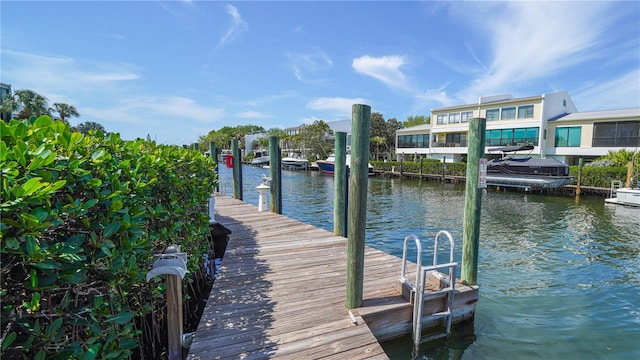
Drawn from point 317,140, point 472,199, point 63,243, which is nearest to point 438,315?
point 472,199

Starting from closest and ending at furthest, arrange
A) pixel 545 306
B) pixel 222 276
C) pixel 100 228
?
pixel 100 228 < pixel 222 276 < pixel 545 306

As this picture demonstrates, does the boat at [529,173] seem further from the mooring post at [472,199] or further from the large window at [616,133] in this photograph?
the mooring post at [472,199]

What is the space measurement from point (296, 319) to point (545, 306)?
5001 millimetres

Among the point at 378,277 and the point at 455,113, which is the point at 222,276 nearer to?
the point at 378,277

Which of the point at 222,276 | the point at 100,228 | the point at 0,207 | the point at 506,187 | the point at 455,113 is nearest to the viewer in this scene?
the point at 0,207

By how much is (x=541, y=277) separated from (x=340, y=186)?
5024 millimetres

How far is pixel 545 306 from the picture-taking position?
5836 mm

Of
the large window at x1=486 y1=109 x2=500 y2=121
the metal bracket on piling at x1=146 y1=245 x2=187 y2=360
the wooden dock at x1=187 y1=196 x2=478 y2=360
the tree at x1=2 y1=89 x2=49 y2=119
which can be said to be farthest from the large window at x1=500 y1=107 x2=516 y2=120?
the tree at x1=2 y1=89 x2=49 y2=119

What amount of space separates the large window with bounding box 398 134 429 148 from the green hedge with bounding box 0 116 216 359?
39572 millimetres

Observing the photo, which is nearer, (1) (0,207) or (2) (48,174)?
(1) (0,207)

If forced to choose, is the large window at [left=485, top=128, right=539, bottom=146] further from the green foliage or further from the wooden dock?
the wooden dock

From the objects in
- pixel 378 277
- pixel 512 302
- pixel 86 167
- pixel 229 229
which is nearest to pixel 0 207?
pixel 86 167

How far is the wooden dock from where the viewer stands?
304 centimetres

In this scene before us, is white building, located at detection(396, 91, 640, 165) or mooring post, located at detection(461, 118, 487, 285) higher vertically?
white building, located at detection(396, 91, 640, 165)
